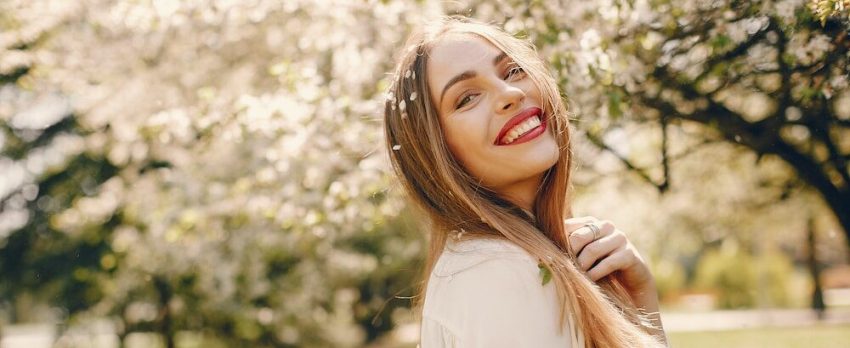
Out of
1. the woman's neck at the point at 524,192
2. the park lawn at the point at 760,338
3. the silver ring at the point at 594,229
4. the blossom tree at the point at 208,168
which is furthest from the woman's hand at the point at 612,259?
the park lawn at the point at 760,338

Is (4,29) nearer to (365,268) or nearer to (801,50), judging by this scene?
(365,268)

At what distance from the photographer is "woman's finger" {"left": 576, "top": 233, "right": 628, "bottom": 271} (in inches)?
84.0

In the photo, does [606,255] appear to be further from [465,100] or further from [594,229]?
[465,100]

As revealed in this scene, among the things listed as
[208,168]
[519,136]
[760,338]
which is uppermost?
[519,136]

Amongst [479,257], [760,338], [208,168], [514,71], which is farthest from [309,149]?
[760,338]

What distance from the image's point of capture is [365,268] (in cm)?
1664

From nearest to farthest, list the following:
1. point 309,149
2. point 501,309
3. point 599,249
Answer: point 501,309 < point 599,249 < point 309,149

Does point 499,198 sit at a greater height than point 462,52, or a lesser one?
lesser

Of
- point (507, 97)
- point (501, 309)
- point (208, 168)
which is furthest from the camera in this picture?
point (208, 168)

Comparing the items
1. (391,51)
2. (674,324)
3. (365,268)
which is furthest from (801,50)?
(674,324)

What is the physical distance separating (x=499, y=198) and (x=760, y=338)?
13.1 meters

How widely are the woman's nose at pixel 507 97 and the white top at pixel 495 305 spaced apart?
1.13ft

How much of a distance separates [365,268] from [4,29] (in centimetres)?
760

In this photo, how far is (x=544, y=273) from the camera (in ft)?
5.90
